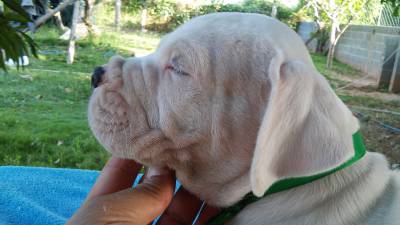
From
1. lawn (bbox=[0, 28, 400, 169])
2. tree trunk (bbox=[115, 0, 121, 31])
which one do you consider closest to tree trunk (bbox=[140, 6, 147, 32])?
tree trunk (bbox=[115, 0, 121, 31])

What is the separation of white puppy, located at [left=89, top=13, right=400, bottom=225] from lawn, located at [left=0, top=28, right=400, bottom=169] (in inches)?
88.5

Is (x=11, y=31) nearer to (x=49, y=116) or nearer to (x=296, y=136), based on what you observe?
(x=296, y=136)

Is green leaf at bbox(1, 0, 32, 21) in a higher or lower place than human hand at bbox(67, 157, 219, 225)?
higher

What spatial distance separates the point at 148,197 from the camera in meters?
1.56

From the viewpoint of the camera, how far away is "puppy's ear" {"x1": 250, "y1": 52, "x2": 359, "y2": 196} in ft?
4.26

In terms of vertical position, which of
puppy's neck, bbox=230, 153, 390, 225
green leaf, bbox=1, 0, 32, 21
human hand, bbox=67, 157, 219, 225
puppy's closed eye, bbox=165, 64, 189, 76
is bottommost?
human hand, bbox=67, 157, 219, 225

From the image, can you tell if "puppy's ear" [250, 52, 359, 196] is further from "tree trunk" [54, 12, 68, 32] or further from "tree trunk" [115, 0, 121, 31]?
"tree trunk" [115, 0, 121, 31]

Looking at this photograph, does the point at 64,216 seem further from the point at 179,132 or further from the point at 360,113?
the point at 360,113

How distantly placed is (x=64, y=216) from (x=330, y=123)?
1.83 meters

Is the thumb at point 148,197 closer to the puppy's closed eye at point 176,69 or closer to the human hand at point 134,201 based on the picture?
the human hand at point 134,201

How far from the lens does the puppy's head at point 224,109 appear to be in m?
1.32

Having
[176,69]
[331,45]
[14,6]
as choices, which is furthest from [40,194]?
[331,45]

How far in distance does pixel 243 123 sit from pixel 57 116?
3.16 metres

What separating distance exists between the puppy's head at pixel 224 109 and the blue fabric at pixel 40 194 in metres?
1.01
